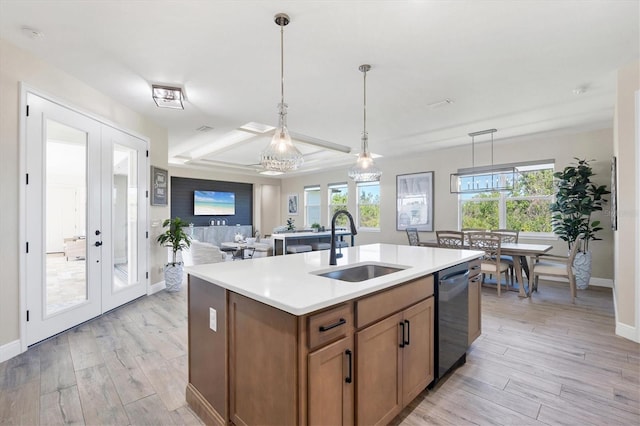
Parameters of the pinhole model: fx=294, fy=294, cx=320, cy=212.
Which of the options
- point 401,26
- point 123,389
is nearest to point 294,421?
point 123,389

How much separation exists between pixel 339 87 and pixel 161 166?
3165mm

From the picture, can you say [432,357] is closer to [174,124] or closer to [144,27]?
[144,27]

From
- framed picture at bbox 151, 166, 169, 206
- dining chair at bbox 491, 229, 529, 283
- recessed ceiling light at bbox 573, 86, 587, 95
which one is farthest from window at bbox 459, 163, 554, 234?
framed picture at bbox 151, 166, 169, 206

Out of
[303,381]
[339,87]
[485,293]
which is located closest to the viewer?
[303,381]

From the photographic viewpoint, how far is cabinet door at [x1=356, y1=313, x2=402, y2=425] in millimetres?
1413

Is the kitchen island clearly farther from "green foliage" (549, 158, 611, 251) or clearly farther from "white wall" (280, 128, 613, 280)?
"white wall" (280, 128, 613, 280)

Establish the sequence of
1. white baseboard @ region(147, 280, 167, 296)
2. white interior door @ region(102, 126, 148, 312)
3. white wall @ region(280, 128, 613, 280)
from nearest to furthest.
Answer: white interior door @ region(102, 126, 148, 312)
white baseboard @ region(147, 280, 167, 296)
white wall @ region(280, 128, 613, 280)

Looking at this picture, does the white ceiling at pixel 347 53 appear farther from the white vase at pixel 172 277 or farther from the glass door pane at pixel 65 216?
the white vase at pixel 172 277

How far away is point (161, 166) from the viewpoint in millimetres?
4688

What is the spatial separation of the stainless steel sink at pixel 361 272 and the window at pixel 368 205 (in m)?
5.66

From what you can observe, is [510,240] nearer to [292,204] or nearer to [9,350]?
[9,350]

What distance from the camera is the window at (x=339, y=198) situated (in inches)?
340

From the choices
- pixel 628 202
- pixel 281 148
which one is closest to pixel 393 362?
pixel 281 148

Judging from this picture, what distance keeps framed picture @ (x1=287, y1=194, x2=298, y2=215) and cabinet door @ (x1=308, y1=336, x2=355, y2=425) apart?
28.4ft
